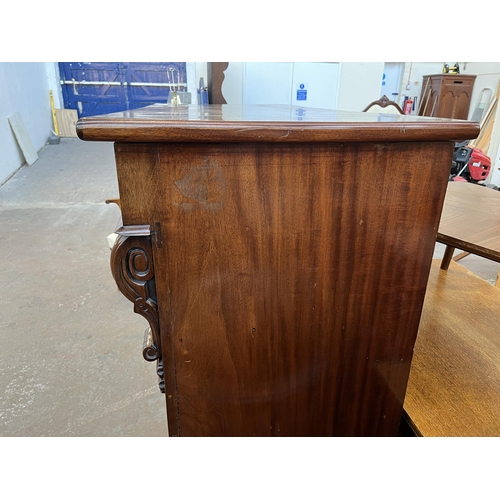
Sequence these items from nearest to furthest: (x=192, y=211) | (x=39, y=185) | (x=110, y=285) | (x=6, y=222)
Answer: (x=192, y=211) < (x=110, y=285) < (x=6, y=222) < (x=39, y=185)

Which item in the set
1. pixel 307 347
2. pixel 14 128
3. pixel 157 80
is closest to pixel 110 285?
pixel 307 347

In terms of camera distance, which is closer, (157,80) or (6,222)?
(6,222)

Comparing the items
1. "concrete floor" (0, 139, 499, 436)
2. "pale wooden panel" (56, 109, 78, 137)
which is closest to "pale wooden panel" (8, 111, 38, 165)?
"pale wooden panel" (56, 109, 78, 137)

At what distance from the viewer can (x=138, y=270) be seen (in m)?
0.54

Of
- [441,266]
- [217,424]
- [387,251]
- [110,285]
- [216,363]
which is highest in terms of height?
[387,251]

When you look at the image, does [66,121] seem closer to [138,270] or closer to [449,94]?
[449,94]

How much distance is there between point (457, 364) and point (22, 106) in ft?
17.0

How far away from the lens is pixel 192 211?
0.52 meters

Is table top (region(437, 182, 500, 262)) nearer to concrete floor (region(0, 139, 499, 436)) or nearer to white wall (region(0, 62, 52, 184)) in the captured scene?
concrete floor (region(0, 139, 499, 436))

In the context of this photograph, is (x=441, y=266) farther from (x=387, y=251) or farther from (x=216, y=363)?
(x=216, y=363)

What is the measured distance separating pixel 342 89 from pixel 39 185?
134 inches

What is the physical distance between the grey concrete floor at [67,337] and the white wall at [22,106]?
1.02 metres

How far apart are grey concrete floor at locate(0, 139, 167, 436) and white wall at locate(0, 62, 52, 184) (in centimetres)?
102

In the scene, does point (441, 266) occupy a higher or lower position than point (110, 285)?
higher
